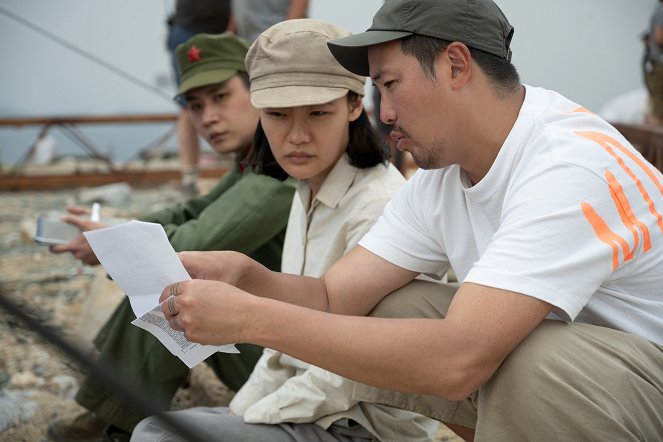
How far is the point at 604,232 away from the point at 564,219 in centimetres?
7

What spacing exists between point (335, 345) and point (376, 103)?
2590 mm

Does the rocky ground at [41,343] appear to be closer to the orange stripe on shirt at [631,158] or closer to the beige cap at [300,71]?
the beige cap at [300,71]

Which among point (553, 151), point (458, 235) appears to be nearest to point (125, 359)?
point (458, 235)

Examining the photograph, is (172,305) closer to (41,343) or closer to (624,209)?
(41,343)

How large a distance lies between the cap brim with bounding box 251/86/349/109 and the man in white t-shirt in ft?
0.93

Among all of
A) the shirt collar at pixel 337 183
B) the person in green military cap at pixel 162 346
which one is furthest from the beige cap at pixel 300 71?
the person in green military cap at pixel 162 346

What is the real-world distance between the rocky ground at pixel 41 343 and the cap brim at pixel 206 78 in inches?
33.0

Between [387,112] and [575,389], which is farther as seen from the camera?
[387,112]

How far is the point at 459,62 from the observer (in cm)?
150

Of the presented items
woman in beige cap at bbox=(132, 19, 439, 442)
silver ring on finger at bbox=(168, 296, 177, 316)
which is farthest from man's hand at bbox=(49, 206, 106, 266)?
silver ring on finger at bbox=(168, 296, 177, 316)

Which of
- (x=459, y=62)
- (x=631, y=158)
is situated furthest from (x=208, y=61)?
(x=631, y=158)

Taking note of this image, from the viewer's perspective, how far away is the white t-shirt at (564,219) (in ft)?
4.31

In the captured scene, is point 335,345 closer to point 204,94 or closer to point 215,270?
point 215,270

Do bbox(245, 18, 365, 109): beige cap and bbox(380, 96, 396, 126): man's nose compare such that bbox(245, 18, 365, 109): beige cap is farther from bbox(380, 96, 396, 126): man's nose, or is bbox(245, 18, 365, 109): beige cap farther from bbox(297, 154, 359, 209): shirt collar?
bbox(380, 96, 396, 126): man's nose
